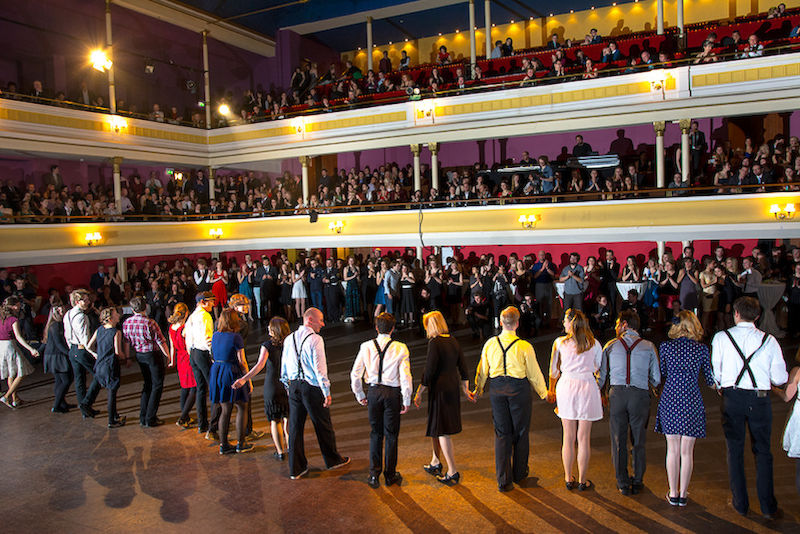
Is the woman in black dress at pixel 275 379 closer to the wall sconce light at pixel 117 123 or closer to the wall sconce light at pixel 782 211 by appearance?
the wall sconce light at pixel 782 211

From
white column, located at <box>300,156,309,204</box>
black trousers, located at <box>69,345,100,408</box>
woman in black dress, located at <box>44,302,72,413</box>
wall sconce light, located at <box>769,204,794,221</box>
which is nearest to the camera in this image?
black trousers, located at <box>69,345,100,408</box>

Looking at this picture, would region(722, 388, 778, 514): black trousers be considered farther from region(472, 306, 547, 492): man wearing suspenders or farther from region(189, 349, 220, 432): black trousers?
region(189, 349, 220, 432): black trousers

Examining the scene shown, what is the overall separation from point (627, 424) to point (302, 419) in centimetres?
295

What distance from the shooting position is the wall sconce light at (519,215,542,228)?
14.7m

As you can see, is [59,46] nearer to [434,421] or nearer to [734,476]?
[434,421]

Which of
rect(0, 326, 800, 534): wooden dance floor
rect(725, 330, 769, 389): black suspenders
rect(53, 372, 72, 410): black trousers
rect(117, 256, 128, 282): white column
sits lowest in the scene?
rect(0, 326, 800, 534): wooden dance floor

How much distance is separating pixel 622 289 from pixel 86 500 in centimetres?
1036

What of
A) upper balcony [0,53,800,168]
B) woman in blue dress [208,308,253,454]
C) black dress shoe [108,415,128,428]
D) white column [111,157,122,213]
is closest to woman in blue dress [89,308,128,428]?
black dress shoe [108,415,128,428]

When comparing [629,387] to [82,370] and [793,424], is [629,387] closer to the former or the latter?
[793,424]

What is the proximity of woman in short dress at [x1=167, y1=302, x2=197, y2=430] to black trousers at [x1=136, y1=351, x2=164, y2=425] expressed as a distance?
178 mm

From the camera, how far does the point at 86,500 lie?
566 centimetres

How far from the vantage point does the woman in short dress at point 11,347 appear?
836cm

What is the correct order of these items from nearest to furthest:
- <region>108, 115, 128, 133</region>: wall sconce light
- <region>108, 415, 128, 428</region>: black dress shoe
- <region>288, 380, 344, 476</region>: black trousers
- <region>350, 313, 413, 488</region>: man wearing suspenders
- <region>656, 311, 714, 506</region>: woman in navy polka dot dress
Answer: <region>656, 311, 714, 506</region>: woman in navy polka dot dress → <region>350, 313, 413, 488</region>: man wearing suspenders → <region>288, 380, 344, 476</region>: black trousers → <region>108, 415, 128, 428</region>: black dress shoe → <region>108, 115, 128, 133</region>: wall sconce light

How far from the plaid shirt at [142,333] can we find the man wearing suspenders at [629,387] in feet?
16.7
